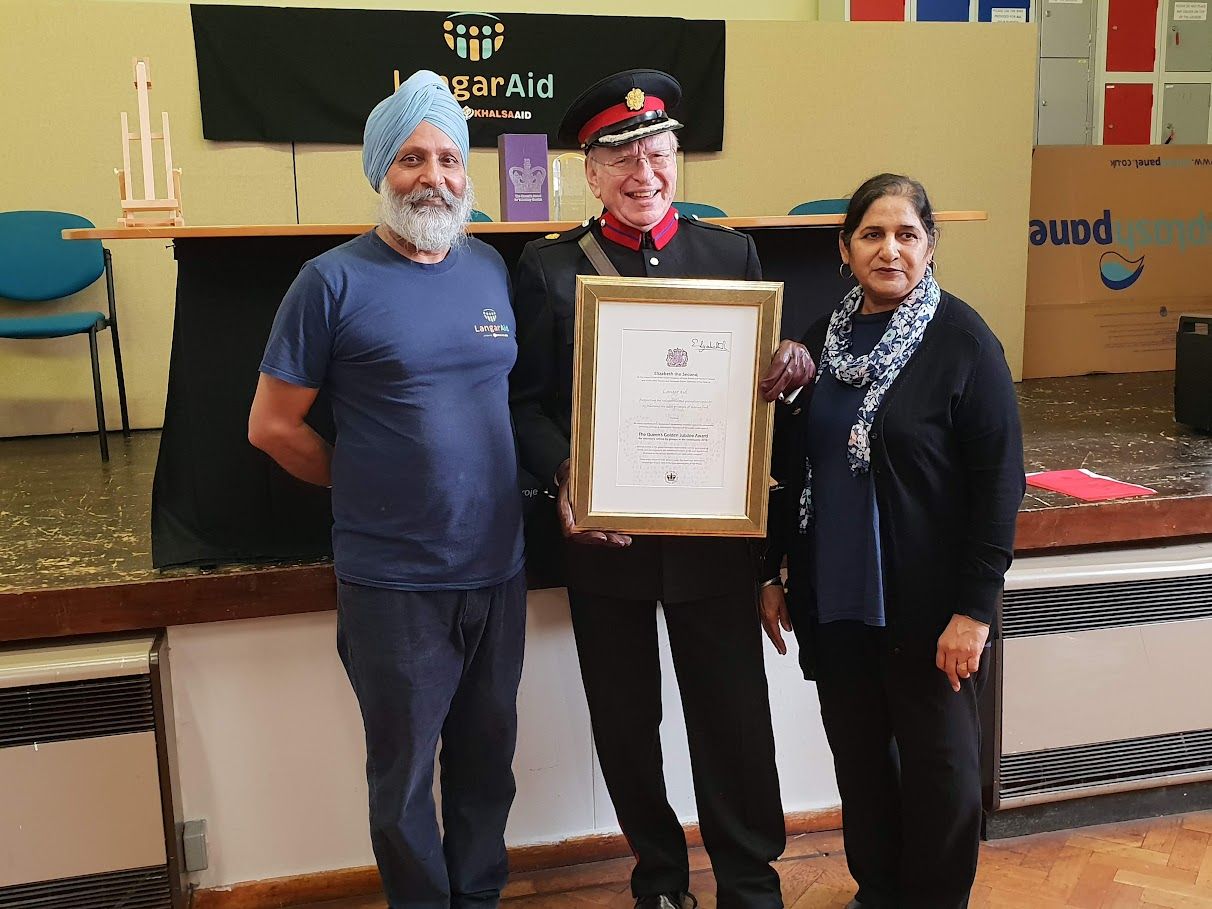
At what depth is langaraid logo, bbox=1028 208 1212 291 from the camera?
19.4ft

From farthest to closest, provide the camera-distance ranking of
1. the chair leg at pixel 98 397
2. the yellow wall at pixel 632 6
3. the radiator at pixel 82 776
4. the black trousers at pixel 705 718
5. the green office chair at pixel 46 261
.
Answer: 1. the yellow wall at pixel 632 6
2. the green office chair at pixel 46 261
3. the chair leg at pixel 98 397
4. the radiator at pixel 82 776
5. the black trousers at pixel 705 718

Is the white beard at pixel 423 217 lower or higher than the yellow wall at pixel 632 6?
lower

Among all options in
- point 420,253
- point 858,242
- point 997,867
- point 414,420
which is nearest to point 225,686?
point 414,420

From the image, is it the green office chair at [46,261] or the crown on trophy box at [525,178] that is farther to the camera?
the green office chair at [46,261]

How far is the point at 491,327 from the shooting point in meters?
1.68

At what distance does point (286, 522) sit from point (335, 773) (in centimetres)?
57

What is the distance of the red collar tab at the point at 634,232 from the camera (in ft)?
5.85

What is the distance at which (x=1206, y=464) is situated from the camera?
A: 116 inches

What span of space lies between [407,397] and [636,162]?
1.77 feet

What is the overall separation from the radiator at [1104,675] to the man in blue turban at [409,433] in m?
1.26

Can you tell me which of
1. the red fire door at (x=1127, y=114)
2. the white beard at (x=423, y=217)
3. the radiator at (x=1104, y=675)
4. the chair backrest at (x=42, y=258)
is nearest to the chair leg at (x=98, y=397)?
the chair backrest at (x=42, y=258)

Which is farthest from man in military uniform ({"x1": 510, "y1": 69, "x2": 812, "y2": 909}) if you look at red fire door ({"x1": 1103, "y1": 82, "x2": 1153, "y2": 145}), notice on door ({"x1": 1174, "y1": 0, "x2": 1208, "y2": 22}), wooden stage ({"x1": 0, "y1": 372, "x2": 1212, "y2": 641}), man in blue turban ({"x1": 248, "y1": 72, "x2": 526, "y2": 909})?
notice on door ({"x1": 1174, "y1": 0, "x2": 1208, "y2": 22})

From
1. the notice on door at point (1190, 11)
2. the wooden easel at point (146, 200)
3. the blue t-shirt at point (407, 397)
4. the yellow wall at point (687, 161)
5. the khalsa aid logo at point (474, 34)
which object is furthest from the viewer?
the notice on door at point (1190, 11)

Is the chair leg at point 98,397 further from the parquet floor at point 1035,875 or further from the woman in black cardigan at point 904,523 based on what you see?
the woman in black cardigan at point 904,523
